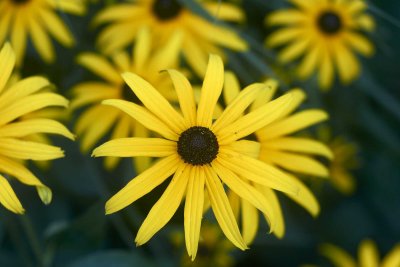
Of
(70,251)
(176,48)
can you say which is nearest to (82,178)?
(70,251)

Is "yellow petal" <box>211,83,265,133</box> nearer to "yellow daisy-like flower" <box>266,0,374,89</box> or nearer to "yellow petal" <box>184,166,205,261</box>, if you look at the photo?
"yellow petal" <box>184,166,205,261</box>

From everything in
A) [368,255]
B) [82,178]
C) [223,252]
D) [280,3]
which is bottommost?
[368,255]

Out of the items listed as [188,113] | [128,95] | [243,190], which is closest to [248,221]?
[243,190]

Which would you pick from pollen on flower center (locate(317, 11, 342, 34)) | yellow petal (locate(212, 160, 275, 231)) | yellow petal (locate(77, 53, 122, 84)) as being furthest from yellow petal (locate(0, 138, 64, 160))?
pollen on flower center (locate(317, 11, 342, 34))

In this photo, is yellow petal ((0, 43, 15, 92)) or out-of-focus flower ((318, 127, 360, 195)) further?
out-of-focus flower ((318, 127, 360, 195))

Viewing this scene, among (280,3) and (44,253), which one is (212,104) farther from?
(280,3)

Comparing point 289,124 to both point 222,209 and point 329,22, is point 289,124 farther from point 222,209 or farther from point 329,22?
point 329,22
